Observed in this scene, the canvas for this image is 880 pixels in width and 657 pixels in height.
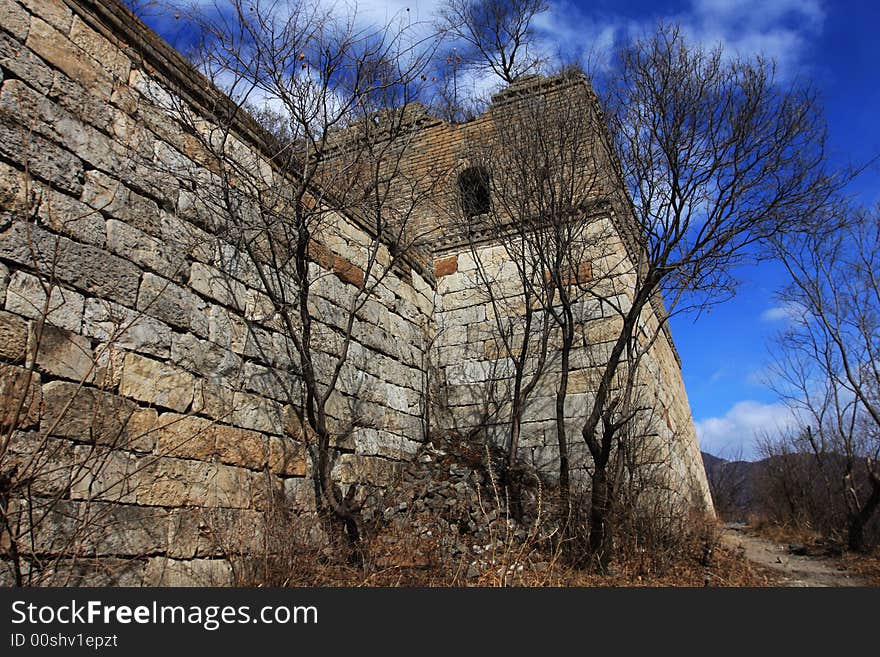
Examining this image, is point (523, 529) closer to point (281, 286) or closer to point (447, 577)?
point (447, 577)

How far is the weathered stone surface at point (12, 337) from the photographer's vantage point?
2975mm

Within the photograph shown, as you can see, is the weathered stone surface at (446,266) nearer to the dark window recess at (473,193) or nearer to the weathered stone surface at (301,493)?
the dark window recess at (473,193)

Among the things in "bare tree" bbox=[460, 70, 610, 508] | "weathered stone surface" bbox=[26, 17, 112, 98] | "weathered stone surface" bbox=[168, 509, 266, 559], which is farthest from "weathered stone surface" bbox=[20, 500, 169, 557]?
"bare tree" bbox=[460, 70, 610, 508]

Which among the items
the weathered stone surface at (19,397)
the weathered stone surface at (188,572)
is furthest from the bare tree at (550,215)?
the weathered stone surface at (19,397)

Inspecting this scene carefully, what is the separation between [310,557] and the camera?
413 centimetres

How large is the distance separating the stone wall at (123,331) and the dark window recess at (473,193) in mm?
3517

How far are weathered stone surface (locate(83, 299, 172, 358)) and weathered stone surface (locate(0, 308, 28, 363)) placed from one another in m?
0.35

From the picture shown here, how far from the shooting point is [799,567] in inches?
294

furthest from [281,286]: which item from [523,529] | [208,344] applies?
[523,529]

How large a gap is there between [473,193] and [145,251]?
16.9ft

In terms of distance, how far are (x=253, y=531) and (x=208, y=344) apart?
4.61 feet

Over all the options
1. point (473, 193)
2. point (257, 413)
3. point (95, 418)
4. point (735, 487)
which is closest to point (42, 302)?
point (95, 418)

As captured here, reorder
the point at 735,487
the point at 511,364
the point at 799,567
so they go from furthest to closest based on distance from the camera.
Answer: the point at 735,487
the point at 799,567
the point at 511,364

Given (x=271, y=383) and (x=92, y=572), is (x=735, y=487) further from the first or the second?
(x=92, y=572)
